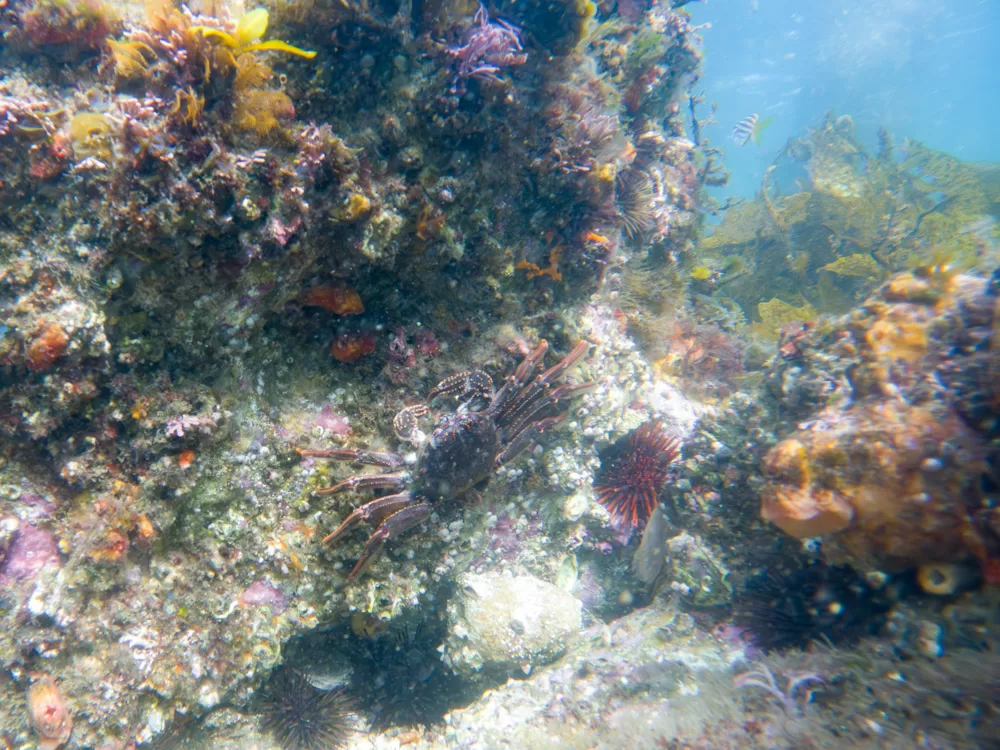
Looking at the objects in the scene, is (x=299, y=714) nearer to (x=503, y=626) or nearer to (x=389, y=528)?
(x=503, y=626)

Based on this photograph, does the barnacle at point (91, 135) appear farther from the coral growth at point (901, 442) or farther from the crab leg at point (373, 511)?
the coral growth at point (901, 442)

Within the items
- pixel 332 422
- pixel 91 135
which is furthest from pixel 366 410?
pixel 91 135

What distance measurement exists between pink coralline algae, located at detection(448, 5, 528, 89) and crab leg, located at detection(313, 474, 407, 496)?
138 inches

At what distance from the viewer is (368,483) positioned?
3.77m

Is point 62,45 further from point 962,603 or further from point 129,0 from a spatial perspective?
point 962,603

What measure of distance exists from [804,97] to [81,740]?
6701 cm

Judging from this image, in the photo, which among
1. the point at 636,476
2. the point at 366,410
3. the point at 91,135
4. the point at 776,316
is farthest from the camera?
the point at 776,316

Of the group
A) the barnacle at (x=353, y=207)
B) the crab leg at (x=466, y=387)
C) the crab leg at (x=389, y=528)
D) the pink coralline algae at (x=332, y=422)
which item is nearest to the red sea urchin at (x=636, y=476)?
the crab leg at (x=466, y=387)

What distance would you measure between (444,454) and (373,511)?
29.8 inches

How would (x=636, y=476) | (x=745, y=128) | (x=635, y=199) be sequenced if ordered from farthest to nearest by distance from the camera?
(x=745, y=128) → (x=635, y=199) → (x=636, y=476)

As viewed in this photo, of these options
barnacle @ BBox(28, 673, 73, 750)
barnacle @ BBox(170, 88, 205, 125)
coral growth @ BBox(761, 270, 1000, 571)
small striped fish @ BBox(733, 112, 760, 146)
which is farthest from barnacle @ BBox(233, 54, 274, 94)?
small striped fish @ BBox(733, 112, 760, 146)

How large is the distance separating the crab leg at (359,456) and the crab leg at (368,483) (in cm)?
15

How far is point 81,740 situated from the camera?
10.9 ft

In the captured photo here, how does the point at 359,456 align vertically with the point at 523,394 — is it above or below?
below
